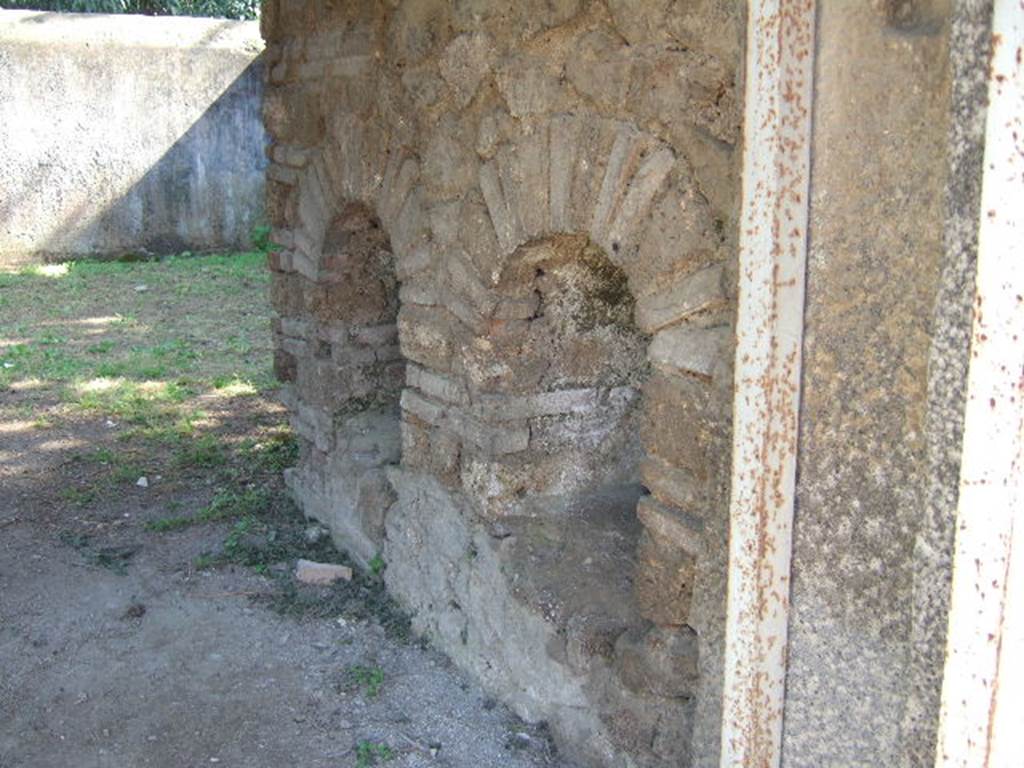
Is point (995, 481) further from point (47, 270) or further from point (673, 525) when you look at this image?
point (47, 270)

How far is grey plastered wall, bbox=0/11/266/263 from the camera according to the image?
10625 millimetres

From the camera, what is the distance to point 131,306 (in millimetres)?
9273

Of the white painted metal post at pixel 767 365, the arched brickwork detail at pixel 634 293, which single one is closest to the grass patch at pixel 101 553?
the arched brickwork detail at pixel 634 293

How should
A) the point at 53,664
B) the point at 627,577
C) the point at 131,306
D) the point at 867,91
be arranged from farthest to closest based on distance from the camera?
the point at 131,306, the point at 53,664, the point at 627,577, the point at 867,91

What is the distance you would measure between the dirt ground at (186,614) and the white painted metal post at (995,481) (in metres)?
1.64

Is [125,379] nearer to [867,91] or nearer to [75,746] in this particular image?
[75,746]

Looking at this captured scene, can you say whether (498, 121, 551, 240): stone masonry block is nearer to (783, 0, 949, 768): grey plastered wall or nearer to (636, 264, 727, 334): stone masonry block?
(636, 264, 727, 334): stone masonry block

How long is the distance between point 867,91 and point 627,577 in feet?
5.60

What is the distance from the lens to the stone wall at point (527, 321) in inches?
92.7

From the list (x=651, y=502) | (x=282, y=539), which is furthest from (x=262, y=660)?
(x=651, y=502)

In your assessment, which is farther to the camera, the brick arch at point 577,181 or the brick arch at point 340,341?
the brick arch at point 340,341

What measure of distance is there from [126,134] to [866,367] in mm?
10728

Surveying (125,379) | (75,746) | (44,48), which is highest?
(44,48)

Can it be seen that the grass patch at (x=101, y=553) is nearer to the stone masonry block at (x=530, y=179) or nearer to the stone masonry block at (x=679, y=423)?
the stone masonry block at (x=530, y=179)
